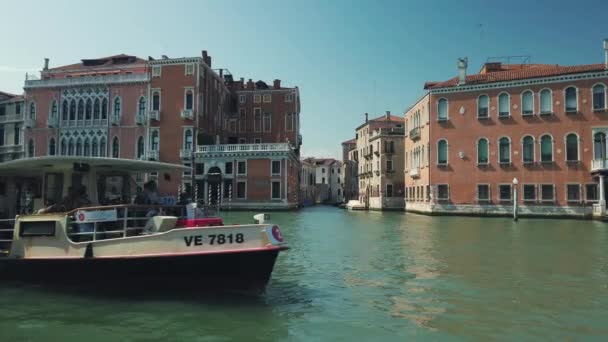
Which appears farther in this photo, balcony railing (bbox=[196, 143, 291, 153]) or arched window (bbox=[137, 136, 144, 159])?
arched window (bbox=[137, 136, 144, 159])

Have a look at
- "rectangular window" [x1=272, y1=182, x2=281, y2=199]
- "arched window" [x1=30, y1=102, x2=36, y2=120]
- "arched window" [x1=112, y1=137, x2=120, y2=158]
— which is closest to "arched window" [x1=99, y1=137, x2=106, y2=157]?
"arched window" [x1=112, y1=137, x2=120, y2=158]

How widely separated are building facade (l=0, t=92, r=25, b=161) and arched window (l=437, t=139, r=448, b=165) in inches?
1471

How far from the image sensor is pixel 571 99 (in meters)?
30.1

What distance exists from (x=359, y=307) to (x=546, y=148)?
1104 inches

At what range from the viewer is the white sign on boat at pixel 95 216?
7.64 m

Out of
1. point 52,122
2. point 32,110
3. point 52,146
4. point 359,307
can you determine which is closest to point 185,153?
point 52,146

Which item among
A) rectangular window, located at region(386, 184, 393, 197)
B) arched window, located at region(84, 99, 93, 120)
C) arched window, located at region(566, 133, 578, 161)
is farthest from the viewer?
rectangular window, located at region(386, 184, 393, 197)

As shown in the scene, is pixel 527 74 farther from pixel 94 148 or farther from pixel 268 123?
pixel 94 148

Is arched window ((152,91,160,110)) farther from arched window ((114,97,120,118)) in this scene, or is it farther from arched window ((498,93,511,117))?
arched window ((498,93,511,117))

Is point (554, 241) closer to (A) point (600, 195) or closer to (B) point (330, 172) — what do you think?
(A) point (600, 195)

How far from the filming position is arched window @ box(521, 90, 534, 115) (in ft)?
102

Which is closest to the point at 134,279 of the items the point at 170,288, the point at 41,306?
the point at 170,288

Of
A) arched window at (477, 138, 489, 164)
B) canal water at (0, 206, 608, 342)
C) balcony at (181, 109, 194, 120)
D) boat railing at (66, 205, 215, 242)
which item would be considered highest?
balcony at (181, 109, 194, 120)

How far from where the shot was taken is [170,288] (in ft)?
24.7
